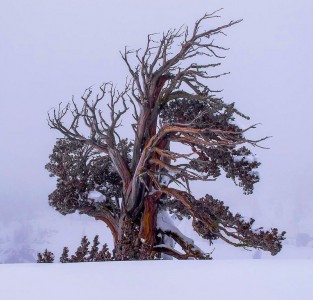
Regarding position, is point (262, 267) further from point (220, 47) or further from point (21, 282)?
point (220, 47)

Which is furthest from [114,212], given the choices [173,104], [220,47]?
[220,47]

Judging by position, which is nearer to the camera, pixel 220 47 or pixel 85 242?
pixel 85 242

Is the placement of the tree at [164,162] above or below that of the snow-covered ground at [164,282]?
above

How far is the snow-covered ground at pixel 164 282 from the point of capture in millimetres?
2566

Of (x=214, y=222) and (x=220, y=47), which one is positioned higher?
(x=220, y=47)

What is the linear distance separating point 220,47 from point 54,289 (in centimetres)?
1130

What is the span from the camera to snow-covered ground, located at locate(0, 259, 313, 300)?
257 centimetres

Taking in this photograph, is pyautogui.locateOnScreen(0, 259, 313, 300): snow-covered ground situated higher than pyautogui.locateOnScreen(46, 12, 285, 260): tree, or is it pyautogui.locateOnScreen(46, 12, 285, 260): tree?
pyautogui.locateOnScreen(46, 12, 285, 260): tree

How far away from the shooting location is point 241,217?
1194 centimetres

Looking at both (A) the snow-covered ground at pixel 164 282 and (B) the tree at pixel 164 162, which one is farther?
(B) the tree at pixel 164 162

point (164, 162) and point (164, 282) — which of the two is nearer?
point (164, 282)

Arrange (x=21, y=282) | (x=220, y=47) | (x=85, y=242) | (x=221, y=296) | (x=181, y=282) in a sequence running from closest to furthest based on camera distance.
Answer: (x=221, y=296)
(x=181, y=282)
(x=21, y=282)
(x=85, y=242)
(x=220, y=47)

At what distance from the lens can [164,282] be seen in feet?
9.29

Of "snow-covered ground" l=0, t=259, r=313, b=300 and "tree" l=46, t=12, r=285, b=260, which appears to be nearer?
"snow-covered ground" l=0, t=259, r=313, b=300
